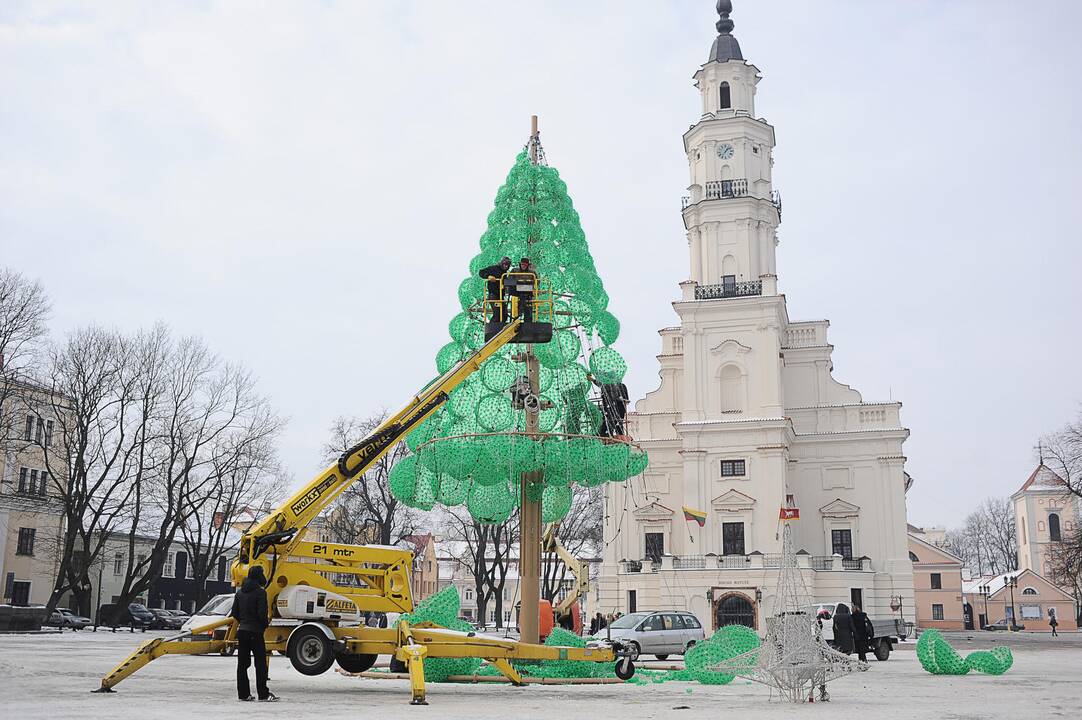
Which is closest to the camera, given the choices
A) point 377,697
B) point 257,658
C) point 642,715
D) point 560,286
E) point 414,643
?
point 642,715

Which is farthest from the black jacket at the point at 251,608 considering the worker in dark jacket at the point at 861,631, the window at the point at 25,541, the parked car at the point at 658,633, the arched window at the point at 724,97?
the window at the point at 25,541

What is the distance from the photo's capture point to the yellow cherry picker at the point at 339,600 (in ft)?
51.2

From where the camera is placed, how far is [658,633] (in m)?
29.0

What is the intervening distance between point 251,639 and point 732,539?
134 ft

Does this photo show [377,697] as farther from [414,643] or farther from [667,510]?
[667,510]

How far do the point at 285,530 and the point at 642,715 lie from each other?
659cm

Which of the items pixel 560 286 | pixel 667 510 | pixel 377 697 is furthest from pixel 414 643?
pixel 667 510

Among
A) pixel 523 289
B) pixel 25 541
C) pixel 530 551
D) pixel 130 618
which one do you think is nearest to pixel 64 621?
pixel 130 618

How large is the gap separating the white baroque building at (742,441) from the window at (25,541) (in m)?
33.0

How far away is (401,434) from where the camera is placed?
16.8m

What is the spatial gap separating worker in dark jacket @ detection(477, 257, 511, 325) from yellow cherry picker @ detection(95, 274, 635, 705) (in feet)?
6.95

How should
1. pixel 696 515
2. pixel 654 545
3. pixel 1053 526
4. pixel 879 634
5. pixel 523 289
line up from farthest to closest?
1. pixel 1053 526
2. pixel 654 545
3. pixel 696 515
4. pixel 879 634
5. pixel 523 289

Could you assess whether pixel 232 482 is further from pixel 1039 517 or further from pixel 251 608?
pixel 1039 517

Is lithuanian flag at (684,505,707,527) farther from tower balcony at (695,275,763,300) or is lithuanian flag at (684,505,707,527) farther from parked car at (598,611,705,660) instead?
parked car at (598,611,705,660)
